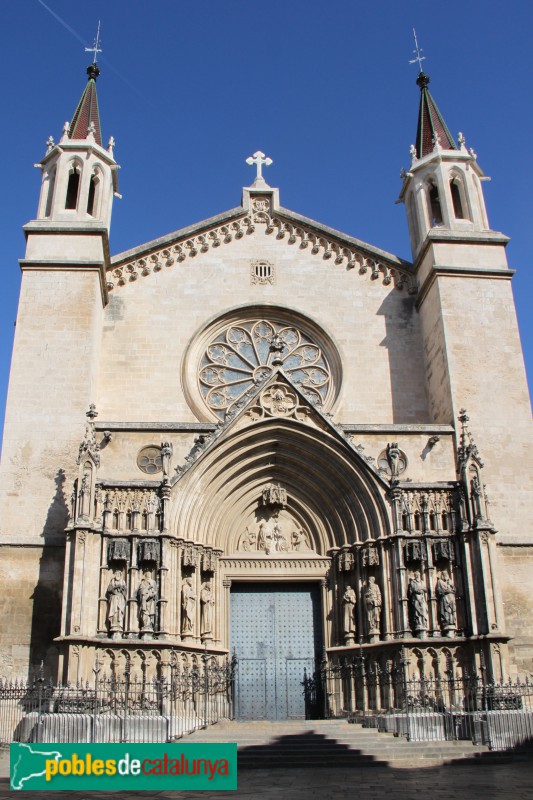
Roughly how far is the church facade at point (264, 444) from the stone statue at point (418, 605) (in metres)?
0.05

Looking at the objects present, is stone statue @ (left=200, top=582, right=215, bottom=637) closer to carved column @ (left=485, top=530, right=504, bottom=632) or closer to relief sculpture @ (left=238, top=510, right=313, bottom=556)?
relief sculpture @ (left=238, top=510, right=313, bottom=556)

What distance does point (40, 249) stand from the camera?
1969cm

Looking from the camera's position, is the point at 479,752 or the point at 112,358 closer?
the point at 479,752

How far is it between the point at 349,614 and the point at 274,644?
1.94 metres

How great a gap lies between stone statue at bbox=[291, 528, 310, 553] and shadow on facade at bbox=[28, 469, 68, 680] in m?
5.21

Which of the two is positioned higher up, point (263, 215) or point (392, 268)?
point (263, 215)

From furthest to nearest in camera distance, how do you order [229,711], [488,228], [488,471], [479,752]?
[488,228]
[488,471]
[229,711]
[479,752]

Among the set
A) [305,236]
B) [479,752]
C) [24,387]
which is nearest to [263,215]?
[305,236]

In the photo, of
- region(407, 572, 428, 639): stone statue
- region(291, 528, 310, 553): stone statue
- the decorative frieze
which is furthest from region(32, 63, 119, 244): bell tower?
region(407, 572, 428, 639): stone statue

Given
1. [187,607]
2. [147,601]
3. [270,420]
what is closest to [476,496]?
[270,420]

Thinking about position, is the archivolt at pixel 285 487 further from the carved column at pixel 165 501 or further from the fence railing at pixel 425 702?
the fence railing at pixel 425 702

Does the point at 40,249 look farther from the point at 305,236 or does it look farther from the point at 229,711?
the point at 229,711

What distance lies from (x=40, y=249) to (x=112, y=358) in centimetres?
333

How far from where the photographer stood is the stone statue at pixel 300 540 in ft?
58.6
